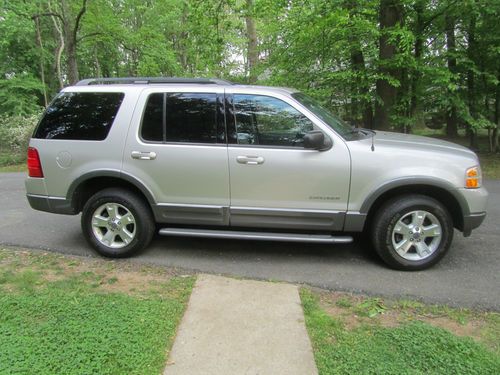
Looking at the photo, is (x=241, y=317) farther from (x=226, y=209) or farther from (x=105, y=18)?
(x=105, y=18)

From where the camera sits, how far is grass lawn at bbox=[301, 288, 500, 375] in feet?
8.84

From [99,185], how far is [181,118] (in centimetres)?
131

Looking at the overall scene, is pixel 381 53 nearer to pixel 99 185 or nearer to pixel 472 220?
pixel 472 220

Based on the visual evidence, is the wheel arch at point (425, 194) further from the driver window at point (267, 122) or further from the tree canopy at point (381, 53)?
the tree canopy at point (381, 53)

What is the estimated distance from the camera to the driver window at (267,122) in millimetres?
4355

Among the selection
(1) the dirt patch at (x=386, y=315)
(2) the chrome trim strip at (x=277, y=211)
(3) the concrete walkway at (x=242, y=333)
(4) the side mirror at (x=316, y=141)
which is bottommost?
(1) the dirt patch at (x=386, y=315)

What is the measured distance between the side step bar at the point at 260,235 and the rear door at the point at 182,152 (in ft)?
0.41

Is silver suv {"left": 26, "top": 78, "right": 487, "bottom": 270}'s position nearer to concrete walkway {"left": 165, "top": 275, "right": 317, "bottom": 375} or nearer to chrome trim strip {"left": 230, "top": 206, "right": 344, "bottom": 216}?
chrome trim strip {"left": 230, "top": 206, "right": 344, "bottom": 216}

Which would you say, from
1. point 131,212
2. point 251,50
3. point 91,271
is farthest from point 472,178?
point 251,50

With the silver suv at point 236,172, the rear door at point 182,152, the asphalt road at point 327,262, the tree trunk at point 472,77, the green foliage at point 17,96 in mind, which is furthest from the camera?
the green foliage at point 17,96

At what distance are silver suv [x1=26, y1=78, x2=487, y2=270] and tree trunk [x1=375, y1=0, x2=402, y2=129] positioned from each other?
15.4 ft

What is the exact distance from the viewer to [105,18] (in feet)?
50.5

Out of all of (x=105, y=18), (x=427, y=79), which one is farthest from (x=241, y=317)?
(x=105, y=18)

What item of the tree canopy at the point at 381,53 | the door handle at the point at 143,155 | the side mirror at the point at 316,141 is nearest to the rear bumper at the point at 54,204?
the door handle at the point at 143,155
